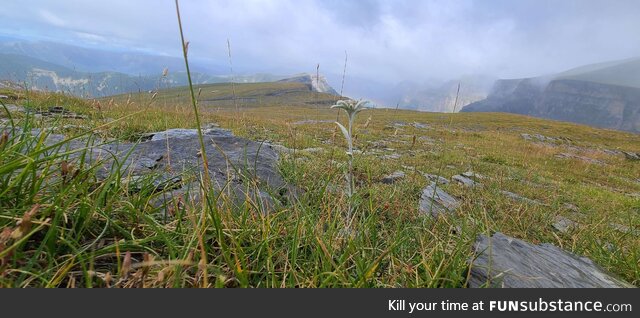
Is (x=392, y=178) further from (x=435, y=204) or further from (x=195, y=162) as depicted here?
(x=195, y=162)

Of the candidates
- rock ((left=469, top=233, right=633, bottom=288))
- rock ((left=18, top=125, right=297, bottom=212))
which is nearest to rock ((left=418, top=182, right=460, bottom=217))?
rock ((left=469, top=233, right=633, bottom=288))

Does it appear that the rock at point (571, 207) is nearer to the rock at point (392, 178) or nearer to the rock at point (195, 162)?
the rock at point (392, 178)

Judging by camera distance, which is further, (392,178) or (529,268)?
(392,178)

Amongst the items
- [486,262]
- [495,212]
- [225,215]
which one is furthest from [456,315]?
[495,212]

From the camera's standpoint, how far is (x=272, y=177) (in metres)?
5.02

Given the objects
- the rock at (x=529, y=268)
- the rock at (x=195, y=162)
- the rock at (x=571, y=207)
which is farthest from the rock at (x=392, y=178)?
the rock at (x=529, y=268)

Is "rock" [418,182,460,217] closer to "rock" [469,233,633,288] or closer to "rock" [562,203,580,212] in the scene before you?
"rock" [469,233,633,288]

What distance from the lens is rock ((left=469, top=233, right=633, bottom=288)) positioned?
2.45 metres

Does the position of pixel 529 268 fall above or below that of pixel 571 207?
above

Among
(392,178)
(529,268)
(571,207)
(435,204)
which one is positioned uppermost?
(529,268)

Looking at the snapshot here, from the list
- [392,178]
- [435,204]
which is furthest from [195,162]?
[392,178]

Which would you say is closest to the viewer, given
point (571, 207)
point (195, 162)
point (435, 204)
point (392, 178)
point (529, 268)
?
point (529, 268)

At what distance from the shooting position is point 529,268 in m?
2.74

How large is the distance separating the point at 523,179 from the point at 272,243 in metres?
12.5
